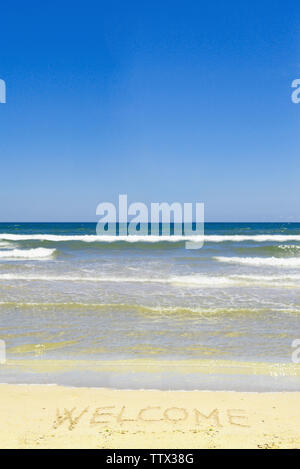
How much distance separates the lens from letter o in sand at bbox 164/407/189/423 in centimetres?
404

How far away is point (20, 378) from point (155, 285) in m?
7.59

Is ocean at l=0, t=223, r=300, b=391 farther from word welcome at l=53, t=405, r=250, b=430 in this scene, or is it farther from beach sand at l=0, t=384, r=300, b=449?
word welcome at l=53, t=405, r=250, b=430

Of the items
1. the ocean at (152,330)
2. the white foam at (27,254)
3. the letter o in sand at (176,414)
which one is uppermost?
the letter o in sand at (176,414)

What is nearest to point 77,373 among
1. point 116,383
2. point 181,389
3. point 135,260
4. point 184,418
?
point 116,383

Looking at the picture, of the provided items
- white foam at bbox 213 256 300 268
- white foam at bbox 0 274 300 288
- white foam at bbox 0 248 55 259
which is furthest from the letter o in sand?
white foam at bbox 0 248 55 259

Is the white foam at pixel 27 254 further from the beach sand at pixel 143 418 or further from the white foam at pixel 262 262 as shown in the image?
the beach sand at pixel 143 418

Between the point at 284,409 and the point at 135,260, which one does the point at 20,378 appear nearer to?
the point at 284,409

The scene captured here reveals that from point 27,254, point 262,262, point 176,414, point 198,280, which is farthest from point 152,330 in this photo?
point 27,254

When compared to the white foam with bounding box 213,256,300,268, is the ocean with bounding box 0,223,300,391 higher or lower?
higher

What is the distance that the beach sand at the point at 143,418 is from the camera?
3.58 m

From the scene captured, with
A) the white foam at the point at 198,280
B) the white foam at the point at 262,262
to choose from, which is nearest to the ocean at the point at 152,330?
the white foam at the point at 198,280

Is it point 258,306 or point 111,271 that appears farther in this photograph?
point 111,271
